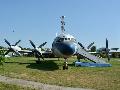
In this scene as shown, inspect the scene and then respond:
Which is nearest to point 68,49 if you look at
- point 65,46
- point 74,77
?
point 65,46

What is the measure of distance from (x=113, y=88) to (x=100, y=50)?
39.0 metres

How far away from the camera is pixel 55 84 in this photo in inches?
850

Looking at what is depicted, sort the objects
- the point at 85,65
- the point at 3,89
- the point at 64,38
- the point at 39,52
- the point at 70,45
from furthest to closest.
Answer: the point at 39,52, the point at 85,65, the point at 64,38, the point at 70,45, the point at 3,89

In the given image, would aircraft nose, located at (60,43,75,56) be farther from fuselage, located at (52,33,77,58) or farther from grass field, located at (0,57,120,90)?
grass field, located at (0,57,120,90)

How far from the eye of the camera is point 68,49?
3403 centimetres

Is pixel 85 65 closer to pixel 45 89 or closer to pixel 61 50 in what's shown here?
pixel 61 50

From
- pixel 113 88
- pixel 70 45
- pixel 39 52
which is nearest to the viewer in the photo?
pixel 113 88

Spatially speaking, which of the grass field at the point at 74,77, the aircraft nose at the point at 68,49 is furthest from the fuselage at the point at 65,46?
the grass field at the point at 74,77

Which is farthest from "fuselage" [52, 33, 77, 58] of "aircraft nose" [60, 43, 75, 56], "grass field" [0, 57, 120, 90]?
"grass field" [0, 57, 120, 90]

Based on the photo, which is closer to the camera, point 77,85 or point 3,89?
point 3,89

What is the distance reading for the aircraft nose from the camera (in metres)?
34.0

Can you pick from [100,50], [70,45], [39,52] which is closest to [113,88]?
[70,45]

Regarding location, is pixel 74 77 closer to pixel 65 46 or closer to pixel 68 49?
pixel 68 49

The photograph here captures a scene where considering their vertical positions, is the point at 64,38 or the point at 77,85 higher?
the point at 64,38
